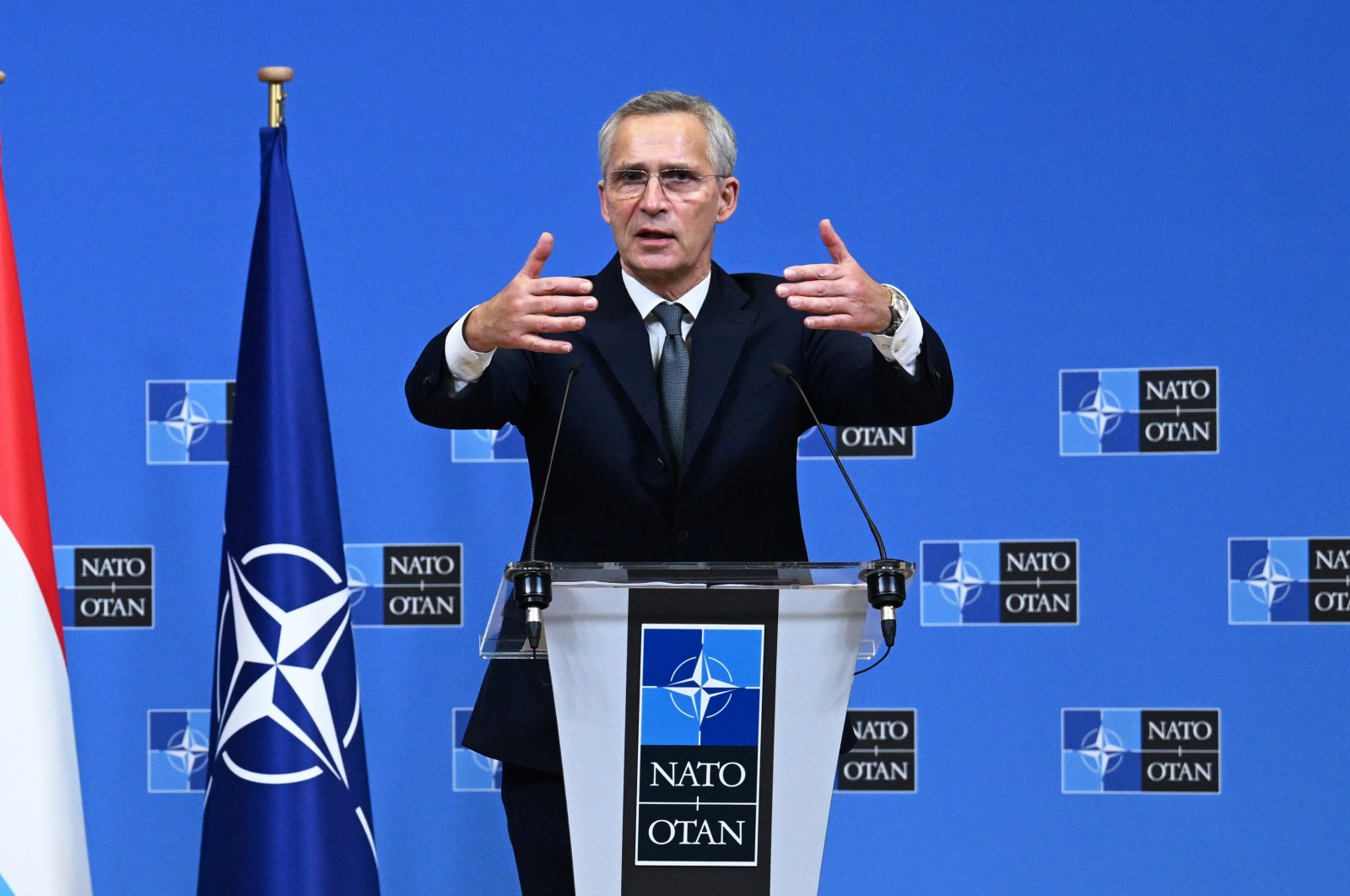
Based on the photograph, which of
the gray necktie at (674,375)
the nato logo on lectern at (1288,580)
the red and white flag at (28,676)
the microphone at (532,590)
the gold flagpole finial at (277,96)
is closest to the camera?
the microphone at (532,590)

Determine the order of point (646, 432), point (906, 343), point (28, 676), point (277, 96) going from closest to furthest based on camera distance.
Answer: point (906, 343), point (646, 432), point (28, 676), point (277, 96)

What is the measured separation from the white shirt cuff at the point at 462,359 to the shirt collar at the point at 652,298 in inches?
10.3

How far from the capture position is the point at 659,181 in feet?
6.17

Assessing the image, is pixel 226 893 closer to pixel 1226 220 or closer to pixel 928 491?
pixel 928 491

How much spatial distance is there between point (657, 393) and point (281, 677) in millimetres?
934

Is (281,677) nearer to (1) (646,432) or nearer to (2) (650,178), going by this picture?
(1) (646,432)

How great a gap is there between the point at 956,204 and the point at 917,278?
0.60 ft

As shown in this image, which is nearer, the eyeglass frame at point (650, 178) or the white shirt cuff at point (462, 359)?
the white shirt cuff at point (462, 359)

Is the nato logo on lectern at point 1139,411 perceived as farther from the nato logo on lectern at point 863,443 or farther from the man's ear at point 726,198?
the man's ear at point 726,198

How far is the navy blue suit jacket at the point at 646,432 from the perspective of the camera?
5.81ft

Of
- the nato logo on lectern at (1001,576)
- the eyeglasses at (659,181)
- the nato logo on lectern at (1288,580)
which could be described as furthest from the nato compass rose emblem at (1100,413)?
the eyeglasses at (659,181)

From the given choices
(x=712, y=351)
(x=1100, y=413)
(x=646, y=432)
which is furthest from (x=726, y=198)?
(x=1100, y=413)

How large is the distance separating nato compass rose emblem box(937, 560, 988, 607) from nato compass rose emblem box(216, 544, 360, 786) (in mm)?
1317

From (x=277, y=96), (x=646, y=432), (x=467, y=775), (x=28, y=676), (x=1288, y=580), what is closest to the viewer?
(x=646, y=432)
